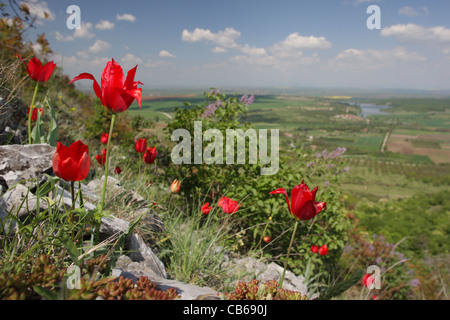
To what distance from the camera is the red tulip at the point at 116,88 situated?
1013mm

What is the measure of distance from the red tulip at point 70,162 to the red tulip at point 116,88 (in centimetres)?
21

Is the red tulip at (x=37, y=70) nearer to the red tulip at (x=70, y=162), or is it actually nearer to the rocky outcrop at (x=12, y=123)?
the rocky outcrop at (x=12, y=123)

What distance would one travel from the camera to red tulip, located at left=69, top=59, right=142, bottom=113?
101 cm

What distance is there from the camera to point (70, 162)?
97 cm

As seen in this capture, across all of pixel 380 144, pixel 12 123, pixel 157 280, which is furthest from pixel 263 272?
pixel 380 144

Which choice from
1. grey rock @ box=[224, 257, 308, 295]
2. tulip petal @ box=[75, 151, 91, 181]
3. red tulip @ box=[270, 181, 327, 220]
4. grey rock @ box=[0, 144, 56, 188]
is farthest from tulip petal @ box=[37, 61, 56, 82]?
grey rock @ box=[224, 257, 308, 295]

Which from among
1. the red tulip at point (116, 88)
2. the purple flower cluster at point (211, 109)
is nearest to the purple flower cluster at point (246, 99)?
the purple flower cluster at point (211, 109)

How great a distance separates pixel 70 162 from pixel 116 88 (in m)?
0.34

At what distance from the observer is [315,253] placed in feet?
10.9

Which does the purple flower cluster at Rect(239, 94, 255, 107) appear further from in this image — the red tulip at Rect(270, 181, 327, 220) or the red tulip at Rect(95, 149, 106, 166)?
the red tulip at Rect(270, 181, 327, 220)

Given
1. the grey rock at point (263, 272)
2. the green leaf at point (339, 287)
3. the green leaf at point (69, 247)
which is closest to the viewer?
the green leaf at point (69, 247)

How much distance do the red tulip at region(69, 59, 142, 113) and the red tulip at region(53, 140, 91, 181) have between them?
0.68ft

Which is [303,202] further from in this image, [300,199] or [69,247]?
[69,247]
